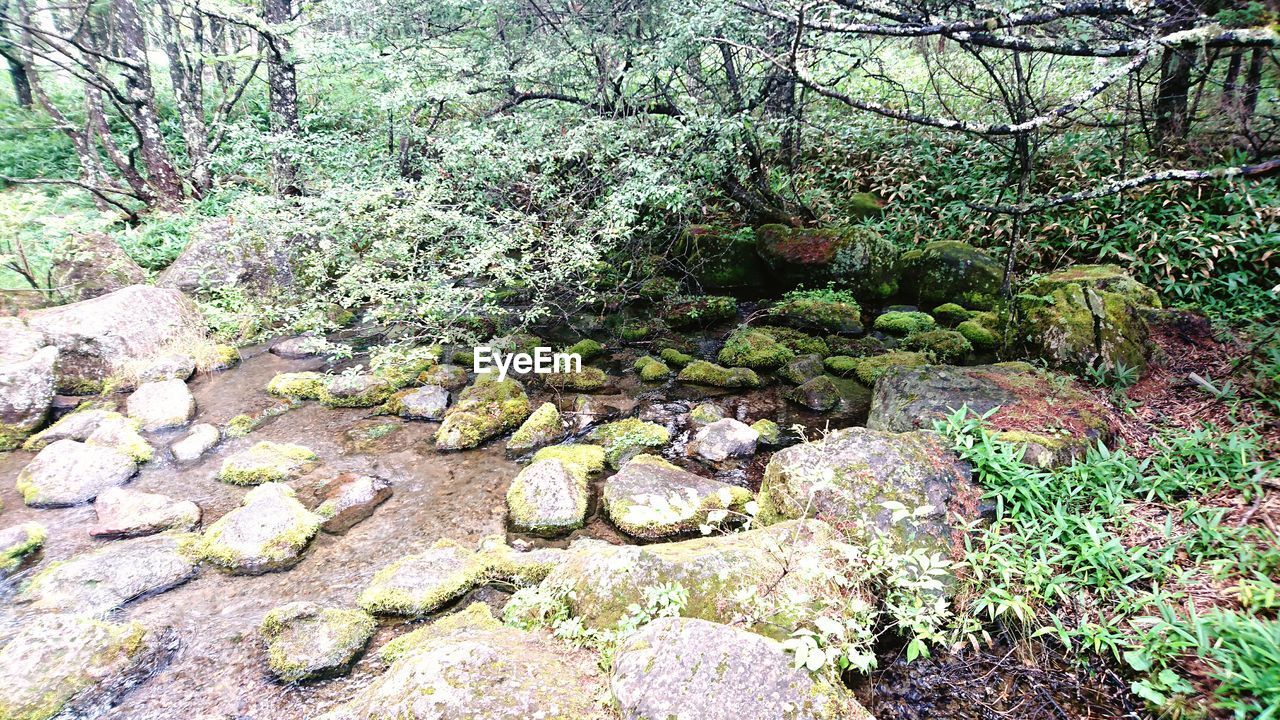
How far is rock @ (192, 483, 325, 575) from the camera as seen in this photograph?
4.29 m

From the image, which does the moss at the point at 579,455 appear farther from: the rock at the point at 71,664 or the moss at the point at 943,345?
the moss at the point at 943,345

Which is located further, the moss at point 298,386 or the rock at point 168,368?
the rock at point 168,368

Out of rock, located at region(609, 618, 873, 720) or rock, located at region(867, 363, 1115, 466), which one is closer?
rock, located at region(609, 618, 873, 720)

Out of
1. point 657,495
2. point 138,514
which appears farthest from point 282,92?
point 657,495

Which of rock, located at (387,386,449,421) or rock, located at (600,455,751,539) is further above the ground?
rock, located at (387,386,449,421)

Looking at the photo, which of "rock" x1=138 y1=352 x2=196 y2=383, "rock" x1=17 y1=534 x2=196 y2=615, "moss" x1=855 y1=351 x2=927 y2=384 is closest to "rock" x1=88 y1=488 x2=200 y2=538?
"rock" x1=17 y1=534 x2=196 y2=615

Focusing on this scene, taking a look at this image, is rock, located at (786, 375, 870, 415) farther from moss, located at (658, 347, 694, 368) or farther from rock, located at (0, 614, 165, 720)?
rock, located at (0, 614, 165, 720)

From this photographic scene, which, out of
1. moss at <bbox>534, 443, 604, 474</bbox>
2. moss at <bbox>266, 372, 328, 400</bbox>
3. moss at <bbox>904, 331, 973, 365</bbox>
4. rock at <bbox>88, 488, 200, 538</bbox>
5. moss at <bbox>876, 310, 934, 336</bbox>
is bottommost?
rock at <bbox>88, 488, 200, 538</bbox>

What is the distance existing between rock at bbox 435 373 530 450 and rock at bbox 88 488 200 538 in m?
2.22

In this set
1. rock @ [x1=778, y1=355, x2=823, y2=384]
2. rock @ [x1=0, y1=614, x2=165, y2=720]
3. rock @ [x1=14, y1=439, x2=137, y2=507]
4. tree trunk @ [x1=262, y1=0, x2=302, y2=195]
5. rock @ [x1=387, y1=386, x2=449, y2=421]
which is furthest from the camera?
tree trunk @ [x1=262, y1=0, x2=302, y2=195]

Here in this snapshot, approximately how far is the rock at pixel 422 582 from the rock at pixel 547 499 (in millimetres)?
624

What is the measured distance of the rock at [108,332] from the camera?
7242 mm

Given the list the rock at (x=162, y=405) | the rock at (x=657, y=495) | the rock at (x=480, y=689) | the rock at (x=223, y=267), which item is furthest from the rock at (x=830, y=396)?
the rock at (x=223, y=267)

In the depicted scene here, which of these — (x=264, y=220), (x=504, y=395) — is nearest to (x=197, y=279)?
(x=264, y=220)
